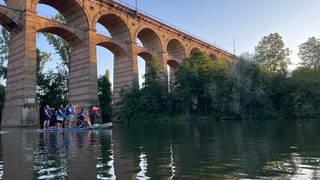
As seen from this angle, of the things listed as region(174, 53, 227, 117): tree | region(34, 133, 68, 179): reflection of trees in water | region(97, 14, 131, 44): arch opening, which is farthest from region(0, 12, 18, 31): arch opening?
region(34, 133, 68, 179): reflection of trees in water

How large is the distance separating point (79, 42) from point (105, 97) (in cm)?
1140

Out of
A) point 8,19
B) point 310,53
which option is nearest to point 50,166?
point 8,19

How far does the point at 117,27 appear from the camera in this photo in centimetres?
4584

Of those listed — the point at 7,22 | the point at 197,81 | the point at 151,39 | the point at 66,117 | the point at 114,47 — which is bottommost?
the point at 66,117

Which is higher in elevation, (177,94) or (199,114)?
(177,94)

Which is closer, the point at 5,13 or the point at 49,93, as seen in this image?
the point at 5,13

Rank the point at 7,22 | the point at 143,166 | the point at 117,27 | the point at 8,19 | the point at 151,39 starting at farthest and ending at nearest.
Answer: the point at 151,39
the point at 117,27
the point at 7,22
the point at 8,19
the point at 143,166

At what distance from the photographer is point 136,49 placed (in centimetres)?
4638

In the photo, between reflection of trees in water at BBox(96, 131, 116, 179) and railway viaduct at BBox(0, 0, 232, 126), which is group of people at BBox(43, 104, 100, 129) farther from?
reflection of trees in water at BBox(96, 131, 116, 179)

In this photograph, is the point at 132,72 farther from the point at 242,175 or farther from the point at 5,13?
the point at 242,175

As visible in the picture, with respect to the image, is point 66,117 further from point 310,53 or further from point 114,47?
point 310,53

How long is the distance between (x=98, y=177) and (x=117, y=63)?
41934 millimetres

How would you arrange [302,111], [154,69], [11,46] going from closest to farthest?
[11,46], [302,111], [154,69]

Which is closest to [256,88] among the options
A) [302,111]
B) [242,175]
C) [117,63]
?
[302,111]
